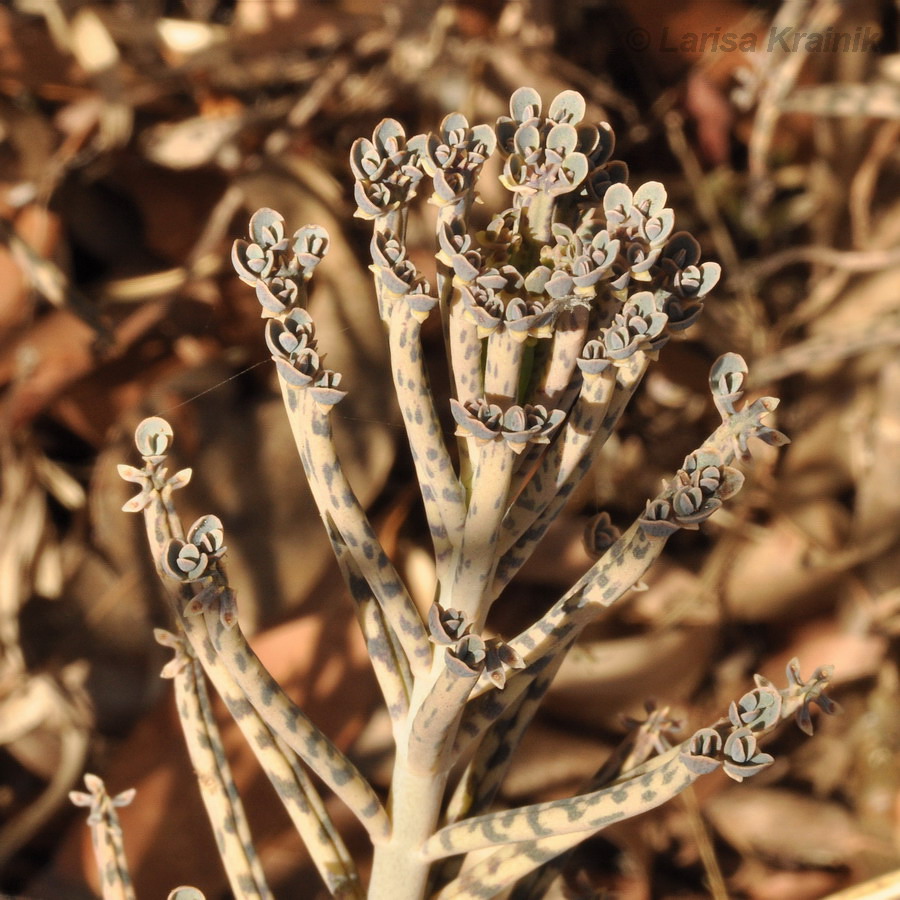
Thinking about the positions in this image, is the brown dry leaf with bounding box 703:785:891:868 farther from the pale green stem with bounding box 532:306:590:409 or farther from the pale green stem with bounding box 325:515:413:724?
the pale green stem with bounding box 532:306:590:409

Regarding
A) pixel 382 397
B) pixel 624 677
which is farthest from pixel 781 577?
pixel 382 397

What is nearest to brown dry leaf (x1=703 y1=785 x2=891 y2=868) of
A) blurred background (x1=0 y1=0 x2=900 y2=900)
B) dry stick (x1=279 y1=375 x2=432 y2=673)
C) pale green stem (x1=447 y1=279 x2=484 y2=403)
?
blurred background (x1=0 y1=0 x2=900 y2=900)

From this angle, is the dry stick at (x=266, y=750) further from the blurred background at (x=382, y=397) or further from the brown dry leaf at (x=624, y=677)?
the brown dry leaf at (x=624, y=677)

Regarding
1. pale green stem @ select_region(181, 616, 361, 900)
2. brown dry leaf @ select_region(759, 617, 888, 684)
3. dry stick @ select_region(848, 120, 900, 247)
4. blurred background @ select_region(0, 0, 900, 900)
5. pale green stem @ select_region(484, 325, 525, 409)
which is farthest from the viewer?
dry stick @ select_region(848, 120, 900, 247)

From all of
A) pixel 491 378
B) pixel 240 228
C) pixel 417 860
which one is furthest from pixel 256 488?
pixel 491 378

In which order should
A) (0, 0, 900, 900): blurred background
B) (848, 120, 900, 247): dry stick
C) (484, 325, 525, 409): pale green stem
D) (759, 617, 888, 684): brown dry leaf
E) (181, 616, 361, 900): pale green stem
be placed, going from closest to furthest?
(484, 325, 525, 409): pale green stem
(181, 616, 361, 900): pale green stem
(0, 0, 900, 900): blurred background
(759, 617, 888, 684): brown dry leaf
(848, 120, 900, 247): dry stick

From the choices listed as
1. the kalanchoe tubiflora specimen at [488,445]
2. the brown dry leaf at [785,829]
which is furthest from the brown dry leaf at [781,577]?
the kalanchoe tubiflora specimen at [488,445]

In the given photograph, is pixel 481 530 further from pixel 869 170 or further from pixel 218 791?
pixel 869 170

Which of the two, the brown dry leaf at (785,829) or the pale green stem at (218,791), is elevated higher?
the pale green stem at (218,791)
